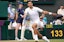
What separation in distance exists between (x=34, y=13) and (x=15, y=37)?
8.33ft

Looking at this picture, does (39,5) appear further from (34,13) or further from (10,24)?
(34,13)

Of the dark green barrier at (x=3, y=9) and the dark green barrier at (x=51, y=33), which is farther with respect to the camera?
the dark green barrier at (x=51, y=33)

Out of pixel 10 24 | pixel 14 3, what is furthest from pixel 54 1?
pixel 10 24

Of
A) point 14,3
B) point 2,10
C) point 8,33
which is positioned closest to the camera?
point 2,10

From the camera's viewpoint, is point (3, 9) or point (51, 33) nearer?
point (3, 9)

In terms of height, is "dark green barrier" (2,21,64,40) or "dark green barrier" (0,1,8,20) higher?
"dark green barrier" (0,1,8,20)

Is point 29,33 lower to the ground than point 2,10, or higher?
lower

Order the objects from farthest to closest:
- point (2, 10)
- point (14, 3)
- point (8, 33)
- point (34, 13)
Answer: point (14, 3) → point (8, 33) → point (2, 10) → point (34, 13)

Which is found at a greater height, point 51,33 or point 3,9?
point 3,9

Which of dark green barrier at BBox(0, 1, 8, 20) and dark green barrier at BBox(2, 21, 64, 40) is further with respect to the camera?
dark green barrier at BBox(2, 21, 64, 40)

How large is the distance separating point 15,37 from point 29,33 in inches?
29.2

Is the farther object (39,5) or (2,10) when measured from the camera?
(39,5)

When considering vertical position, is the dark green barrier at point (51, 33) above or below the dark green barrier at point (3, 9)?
below

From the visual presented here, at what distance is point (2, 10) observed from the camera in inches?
601
